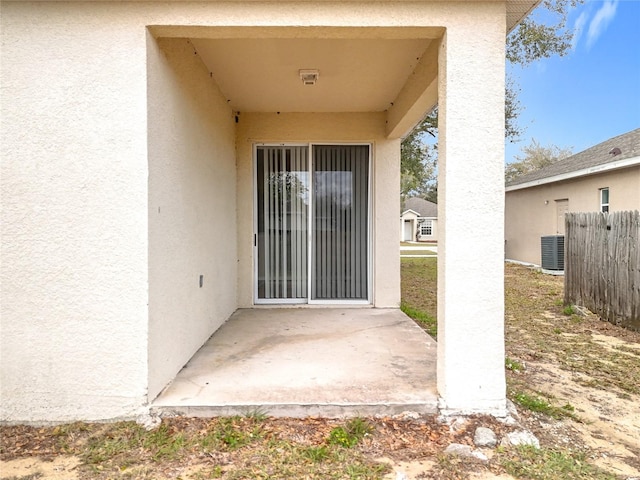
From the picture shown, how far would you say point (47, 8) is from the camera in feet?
8.45

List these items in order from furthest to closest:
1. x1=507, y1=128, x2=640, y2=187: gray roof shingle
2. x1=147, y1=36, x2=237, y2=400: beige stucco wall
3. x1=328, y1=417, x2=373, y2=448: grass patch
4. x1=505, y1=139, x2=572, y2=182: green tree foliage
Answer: x1=505, y1=139, x2=572, y2=182: green tree foliage
x1=507, y1=128, x2=640, y2=187: gray roof shingle
x1=147, y1=36, x2=237, y2=400: beige stucco wall
x1=328, y1=417, x2=373, y2=448: grass patch

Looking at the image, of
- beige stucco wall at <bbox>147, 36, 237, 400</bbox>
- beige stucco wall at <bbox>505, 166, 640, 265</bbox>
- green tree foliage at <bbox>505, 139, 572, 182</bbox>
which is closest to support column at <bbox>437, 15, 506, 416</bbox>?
beige stucco wall at <bbox>147, 36, 237, 400</bbox>

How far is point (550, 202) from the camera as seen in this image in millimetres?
12625

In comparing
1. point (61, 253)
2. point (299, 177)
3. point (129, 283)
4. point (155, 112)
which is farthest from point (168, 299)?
point (299, 177)

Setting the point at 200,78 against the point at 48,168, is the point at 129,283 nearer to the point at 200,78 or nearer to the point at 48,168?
the point at 48,168

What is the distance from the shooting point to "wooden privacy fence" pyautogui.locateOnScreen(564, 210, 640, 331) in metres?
5.21

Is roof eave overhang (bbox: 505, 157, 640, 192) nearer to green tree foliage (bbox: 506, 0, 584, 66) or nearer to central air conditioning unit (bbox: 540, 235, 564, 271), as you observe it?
central air conditioning unit (bbox: 540, 235, 564, 271)

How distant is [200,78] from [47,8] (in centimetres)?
144

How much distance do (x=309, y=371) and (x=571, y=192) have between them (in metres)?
11.7

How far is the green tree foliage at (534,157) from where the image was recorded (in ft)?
97.6

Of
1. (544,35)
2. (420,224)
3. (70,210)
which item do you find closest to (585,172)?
(544,35)

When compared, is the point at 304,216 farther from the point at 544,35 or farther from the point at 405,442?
the point at 544,35

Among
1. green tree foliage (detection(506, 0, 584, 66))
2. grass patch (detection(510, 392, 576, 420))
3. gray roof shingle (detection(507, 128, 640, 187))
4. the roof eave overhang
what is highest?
green tree foliage (detection(506, 0, 584, 66))

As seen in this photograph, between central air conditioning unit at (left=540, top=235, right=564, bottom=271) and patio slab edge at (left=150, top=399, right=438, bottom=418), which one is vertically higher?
central air conditioning unit at (left=540, top=235, right=564, bottom=271)
